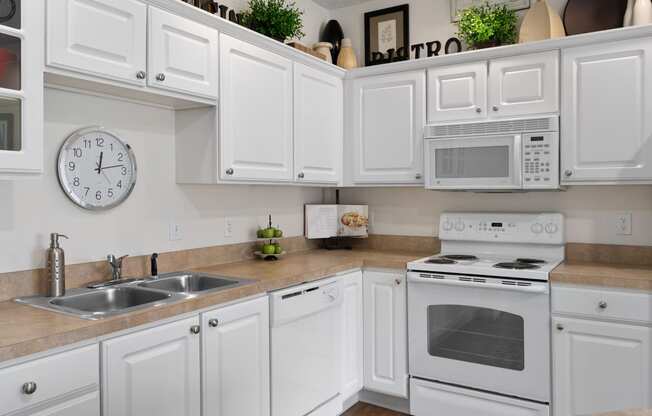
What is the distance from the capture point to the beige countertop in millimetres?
1500

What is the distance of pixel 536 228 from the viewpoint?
10.2 feet

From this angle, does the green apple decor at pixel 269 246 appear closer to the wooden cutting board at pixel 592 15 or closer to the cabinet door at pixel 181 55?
the cabinet door at pixel 181 55

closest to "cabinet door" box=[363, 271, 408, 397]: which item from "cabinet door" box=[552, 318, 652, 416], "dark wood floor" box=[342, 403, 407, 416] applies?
"dark wood floor" box=[342, 403, 407, 416]

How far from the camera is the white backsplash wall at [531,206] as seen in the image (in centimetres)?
295

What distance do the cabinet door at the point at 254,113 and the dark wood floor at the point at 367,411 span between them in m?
1.51

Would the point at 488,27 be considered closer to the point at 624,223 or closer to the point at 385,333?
the point at 624,223

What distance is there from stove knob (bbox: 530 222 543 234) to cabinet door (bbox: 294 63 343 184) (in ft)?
4.23

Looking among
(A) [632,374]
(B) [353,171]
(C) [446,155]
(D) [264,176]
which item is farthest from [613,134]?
(D) [264,176]

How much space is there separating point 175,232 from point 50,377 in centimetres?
126

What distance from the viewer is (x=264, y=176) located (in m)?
2.81

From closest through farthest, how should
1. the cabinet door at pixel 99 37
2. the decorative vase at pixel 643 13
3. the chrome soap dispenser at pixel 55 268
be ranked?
the cabinet door at pixel 99 37, the chrome soap dispenser at pixel 55 268, the decorative vase at pixel 643 13

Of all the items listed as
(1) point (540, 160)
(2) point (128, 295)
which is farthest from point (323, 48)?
(2) point (128, 295)

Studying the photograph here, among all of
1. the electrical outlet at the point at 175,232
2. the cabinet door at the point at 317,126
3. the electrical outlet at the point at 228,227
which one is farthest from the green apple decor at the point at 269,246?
the electrical outlet at the point at 175,232

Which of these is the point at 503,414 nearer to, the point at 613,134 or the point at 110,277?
the point at 613,134
